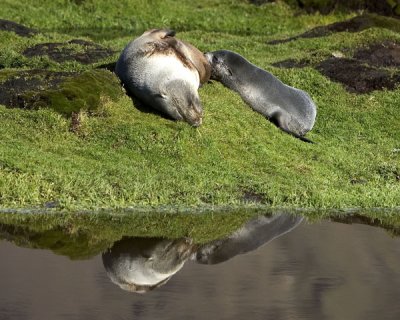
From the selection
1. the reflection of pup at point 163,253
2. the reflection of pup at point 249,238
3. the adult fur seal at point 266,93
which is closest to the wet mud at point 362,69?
the adult fur seal at point 266,93

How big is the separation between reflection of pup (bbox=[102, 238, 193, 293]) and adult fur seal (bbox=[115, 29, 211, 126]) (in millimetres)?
4722

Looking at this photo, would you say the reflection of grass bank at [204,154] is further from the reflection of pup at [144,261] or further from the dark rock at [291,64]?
the reflection of pup at [144,261]

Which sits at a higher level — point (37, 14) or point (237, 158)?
point (237, 158)

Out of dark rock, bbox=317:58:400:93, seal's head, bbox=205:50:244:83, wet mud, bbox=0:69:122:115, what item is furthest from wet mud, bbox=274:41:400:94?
wet mud, bbox=0:69:122:115

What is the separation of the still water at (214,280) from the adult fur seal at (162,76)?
4176mm

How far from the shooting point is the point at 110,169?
42.2 ft


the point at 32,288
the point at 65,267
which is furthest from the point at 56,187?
the point at 32,288

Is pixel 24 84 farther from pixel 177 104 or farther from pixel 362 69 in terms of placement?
pixel 362 69

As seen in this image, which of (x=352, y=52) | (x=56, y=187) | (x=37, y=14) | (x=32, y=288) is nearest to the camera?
(x=32, y=288)

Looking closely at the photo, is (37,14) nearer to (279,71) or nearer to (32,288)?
(279,71)

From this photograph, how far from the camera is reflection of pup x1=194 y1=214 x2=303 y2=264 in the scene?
383 inches

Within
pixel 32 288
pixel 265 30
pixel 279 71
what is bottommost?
pixel 265 30

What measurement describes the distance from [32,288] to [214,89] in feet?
30.0

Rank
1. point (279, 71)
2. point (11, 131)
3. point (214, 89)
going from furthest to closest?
point (279, 71)
point (214, 89)
point (11, 131)
